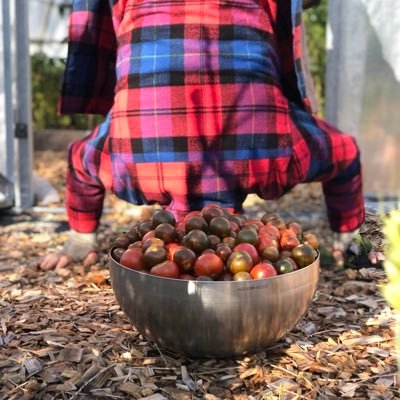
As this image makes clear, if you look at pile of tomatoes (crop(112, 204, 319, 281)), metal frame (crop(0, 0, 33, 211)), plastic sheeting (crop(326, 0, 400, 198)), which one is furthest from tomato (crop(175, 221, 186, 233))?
metal frame (crop(0, 0, 33, 211))

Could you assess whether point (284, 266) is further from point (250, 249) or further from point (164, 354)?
point (164, 354)

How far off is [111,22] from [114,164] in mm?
556

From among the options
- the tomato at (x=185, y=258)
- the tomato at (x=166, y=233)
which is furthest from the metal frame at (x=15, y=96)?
the tomato at (x=185, y=258)

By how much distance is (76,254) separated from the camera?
7.90 ft

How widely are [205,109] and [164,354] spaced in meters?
0.71

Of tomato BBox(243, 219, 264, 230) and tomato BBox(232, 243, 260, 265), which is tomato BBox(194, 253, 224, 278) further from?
tomato BBox(243, 219, 264, 230)

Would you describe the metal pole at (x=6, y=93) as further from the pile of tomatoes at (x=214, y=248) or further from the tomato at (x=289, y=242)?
the tomato at (x=289, y=242)

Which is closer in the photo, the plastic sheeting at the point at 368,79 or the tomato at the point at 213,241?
the tomato at the point at 213,241

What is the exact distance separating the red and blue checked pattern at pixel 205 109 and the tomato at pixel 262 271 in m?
0.48

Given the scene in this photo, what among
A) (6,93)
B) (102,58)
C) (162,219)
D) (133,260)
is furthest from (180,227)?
(6,93)

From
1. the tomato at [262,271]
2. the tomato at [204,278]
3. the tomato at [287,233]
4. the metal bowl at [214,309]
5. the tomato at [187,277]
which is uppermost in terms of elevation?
the tomato at [287,233]

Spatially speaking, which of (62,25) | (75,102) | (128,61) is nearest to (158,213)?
(128,61)

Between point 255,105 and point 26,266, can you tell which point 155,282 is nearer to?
point 255,105

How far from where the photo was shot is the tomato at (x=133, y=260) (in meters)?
1.41
